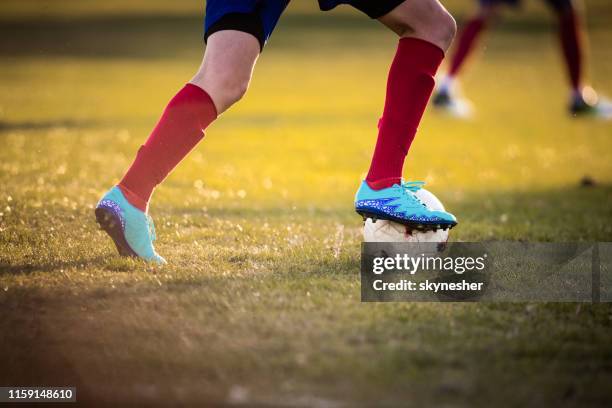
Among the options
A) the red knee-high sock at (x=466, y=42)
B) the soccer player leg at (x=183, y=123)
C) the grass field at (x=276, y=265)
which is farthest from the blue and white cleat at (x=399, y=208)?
the red knee-high sock at (x=466, y=42)

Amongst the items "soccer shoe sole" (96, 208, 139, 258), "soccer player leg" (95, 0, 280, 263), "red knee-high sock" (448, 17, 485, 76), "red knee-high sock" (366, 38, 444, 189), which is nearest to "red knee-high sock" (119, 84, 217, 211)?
"soccer player leg" (95, 0, 280, 263)

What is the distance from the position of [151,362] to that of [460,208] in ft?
11.3

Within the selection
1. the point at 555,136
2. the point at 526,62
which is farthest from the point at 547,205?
the point at 526,62

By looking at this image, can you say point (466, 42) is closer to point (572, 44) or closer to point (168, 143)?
point (572, 44)

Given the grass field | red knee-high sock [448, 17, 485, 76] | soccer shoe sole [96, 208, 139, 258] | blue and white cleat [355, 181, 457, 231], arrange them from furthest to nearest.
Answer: red knee-high sock [448, 17, 485, 76]
blue and white cleat [355, 181, 457, 231]
soccer shoe sole [96, 208, 139, 258]
the grass field

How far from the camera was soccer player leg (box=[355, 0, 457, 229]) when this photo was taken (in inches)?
147

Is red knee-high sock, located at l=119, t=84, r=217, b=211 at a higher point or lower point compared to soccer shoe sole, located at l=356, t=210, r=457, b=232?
higher

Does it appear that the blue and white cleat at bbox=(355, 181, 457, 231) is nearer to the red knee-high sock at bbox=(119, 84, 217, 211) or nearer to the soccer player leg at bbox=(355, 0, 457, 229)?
the soccer player leg at bbox=(355, 0, 457, 229)

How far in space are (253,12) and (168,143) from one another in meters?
0.70

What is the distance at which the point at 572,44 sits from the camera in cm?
980

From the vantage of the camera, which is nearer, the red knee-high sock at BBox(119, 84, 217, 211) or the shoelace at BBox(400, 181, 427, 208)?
the red knee-high sock at BBox(119, 84, 217, 211)

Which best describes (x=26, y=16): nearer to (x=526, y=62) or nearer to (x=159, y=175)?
(x=526, y=62)

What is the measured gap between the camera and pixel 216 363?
2549mm

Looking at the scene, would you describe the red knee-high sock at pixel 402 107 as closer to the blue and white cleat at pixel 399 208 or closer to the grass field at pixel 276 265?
the blue and white cleat at pixel 399 208
